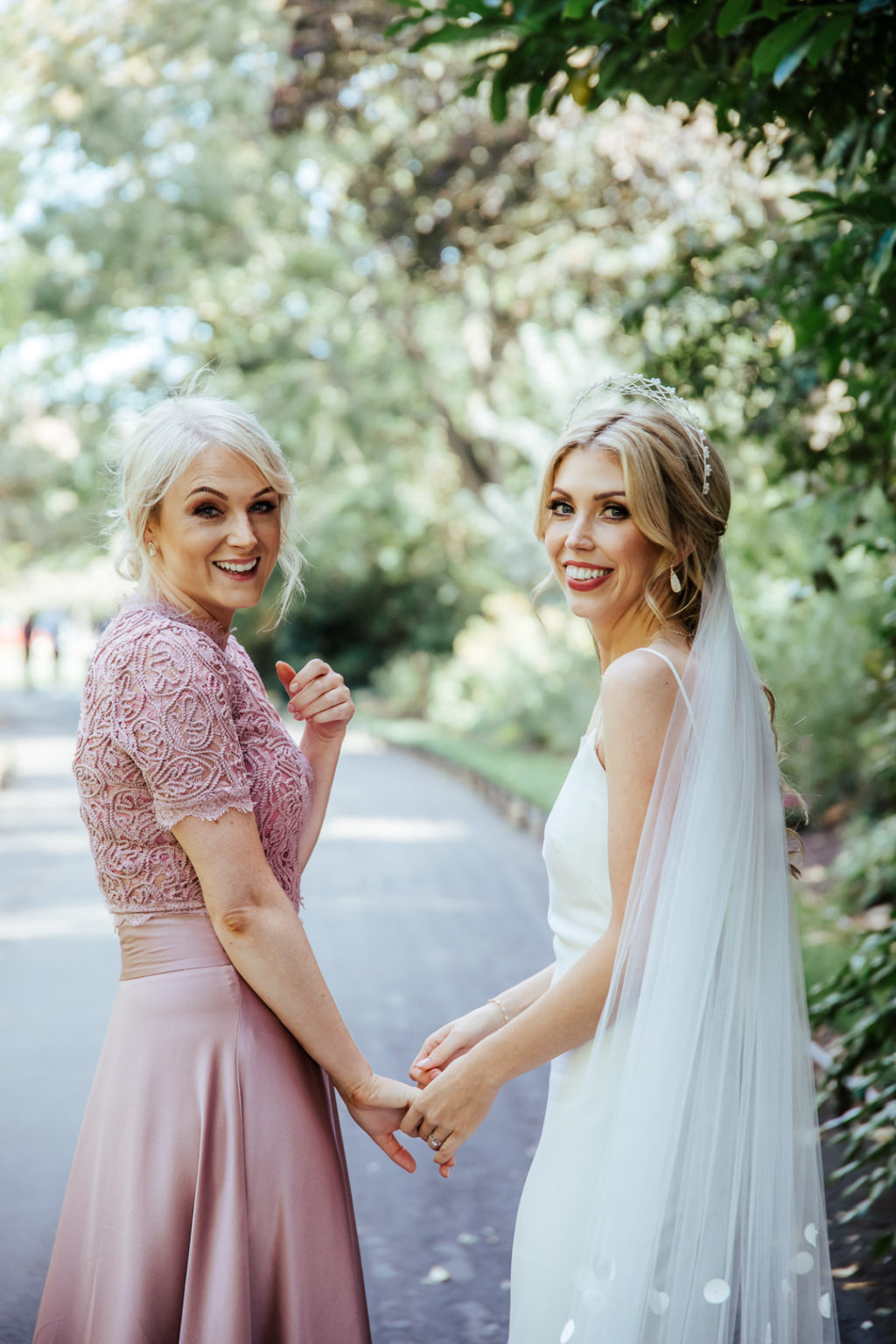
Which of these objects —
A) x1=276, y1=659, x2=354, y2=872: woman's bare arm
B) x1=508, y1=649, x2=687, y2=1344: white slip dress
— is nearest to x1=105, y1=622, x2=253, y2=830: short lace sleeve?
x1=276, y1=659, x2=354, y2=872: woman's bare arm

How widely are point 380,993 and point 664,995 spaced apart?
5.12 metres

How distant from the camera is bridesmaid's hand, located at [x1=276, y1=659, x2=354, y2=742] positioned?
2672 mm

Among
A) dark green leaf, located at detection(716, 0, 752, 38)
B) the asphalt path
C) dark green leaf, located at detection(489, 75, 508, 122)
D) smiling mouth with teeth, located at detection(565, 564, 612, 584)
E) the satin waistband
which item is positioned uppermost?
dark green leaf, located at detection(489, 75, 508, 122)

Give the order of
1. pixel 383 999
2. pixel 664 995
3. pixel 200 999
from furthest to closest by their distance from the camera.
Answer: pixel 383 999 < pixel 200 999 < pixel 664 995

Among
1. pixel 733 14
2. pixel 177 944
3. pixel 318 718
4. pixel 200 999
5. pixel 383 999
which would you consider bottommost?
pixel 383 999

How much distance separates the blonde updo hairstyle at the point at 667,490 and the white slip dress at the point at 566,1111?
210mm

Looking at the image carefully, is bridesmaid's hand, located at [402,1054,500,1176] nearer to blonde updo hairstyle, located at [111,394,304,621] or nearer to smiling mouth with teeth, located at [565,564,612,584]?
smiling mouth with teeth, located at [565,564,612,584]

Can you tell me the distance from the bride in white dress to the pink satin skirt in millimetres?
294

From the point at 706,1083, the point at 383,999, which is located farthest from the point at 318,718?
the point at 383,999

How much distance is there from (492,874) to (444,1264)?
251 inches

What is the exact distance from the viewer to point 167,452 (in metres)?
2.34

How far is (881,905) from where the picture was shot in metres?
8.22

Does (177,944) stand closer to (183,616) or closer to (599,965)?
(183,616)

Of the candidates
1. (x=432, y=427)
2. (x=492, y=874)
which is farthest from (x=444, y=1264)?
(x=432, y=427)
